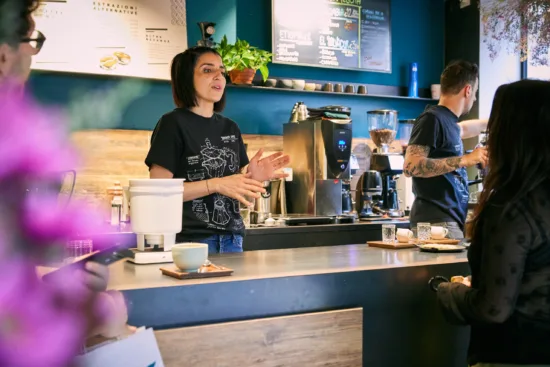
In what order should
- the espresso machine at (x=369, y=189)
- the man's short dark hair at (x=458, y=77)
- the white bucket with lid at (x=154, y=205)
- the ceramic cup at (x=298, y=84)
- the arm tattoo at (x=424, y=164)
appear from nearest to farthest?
the white bucket with lid at (x=154, y=205) < the arm tattoo at (x=424, y=164) < the man's short dark hair at (x=458, y=77) < the espresso machine at (x=369, y=189) < the ceramic cup at (x=298, y=84)

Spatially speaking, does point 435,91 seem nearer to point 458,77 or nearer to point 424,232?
point 458,77

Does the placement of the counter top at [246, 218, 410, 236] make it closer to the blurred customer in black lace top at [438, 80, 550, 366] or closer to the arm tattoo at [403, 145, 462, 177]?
the arm tattoo at [403, 145, 462, 177]

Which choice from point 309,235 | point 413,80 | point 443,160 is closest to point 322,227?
point 309,235

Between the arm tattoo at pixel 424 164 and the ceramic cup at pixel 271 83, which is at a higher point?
the ceramic cup at pixel 271 83

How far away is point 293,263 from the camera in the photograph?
6.57 feet

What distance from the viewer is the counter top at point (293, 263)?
163 cm

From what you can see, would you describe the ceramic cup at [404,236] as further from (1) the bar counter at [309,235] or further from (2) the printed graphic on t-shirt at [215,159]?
(1) the bar counter at [309,235]

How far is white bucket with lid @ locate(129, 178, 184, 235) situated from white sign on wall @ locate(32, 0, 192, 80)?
7.11 feet

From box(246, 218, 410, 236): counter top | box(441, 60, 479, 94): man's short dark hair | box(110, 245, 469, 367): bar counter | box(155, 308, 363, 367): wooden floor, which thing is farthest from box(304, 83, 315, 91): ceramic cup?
box(155, 308, 363, 367): wooden floor

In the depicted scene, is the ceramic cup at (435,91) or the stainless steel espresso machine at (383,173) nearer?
the stainless steel espresso machine at (383,173)

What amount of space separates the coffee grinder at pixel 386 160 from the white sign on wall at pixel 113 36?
1.77 meters

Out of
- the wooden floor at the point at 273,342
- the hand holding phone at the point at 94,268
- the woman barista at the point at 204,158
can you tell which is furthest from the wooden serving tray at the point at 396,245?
the hand holding phone at the point at 94,268

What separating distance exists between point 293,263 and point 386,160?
2.78 meters

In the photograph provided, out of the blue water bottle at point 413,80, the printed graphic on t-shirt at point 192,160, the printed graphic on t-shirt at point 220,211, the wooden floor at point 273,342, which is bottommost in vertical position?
the wooden floor at point 273,342
